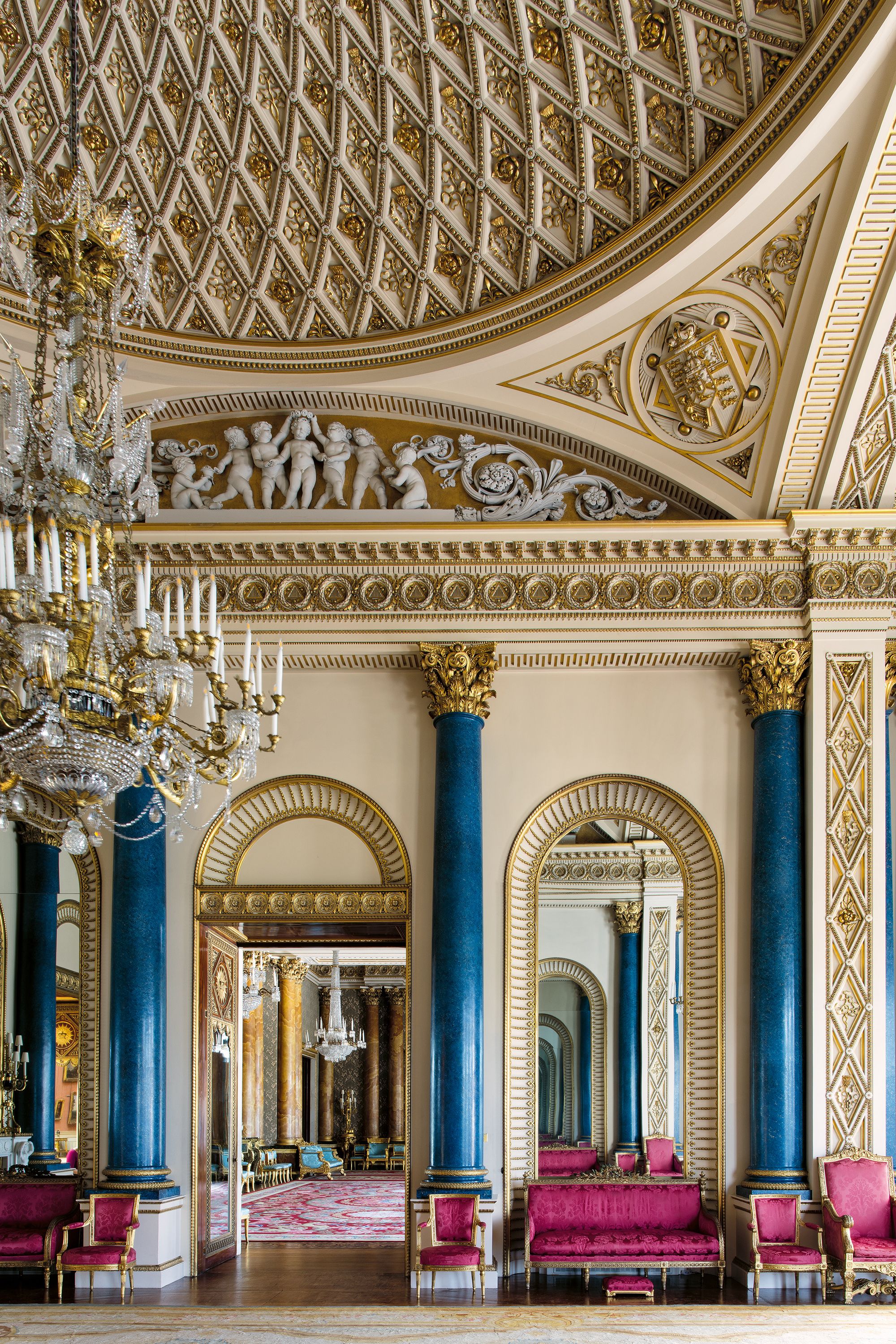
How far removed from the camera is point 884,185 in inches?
376

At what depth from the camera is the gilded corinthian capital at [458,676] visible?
11805 millimetres

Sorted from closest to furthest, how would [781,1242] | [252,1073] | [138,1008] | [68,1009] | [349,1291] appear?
[349,1291] → [781,1242] → [138,1008] → [68,1009] → [252,1073]

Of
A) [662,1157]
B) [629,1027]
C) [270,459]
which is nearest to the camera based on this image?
[270,459]

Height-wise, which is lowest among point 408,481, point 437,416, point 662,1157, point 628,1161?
point 628,1161

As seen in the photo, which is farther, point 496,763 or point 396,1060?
point 396,1060

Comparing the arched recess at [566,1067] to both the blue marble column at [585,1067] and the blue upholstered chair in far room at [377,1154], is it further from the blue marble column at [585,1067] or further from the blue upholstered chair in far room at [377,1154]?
the blue upholstered chair in far room at [377,1154]

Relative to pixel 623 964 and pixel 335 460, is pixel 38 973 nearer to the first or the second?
pixel 335 460

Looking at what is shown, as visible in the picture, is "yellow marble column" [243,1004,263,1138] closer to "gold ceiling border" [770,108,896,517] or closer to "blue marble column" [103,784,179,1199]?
"blue marble column" [103,784,179,1199]

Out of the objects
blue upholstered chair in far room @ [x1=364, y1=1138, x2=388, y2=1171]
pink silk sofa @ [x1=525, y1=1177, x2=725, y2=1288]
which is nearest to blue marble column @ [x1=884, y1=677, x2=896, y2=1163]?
pink silk sofa @ [x1=525, y1=1177, x2=725, y2=1288]

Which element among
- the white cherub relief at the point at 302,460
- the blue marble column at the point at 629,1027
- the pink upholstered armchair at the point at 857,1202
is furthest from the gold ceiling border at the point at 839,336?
the blue marble column at the point at 629,1027

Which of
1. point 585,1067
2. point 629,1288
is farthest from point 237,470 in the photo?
point 585,1067

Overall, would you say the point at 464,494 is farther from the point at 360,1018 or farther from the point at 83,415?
the point at 360,1018

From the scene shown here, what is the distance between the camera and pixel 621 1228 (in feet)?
37.1

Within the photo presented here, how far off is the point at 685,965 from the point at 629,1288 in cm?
307
